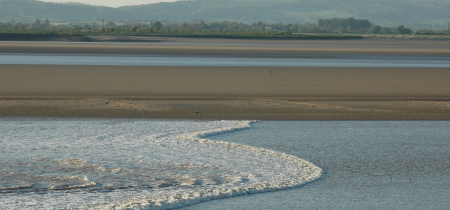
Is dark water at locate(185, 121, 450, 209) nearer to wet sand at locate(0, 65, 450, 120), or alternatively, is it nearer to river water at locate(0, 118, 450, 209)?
river water at locate(0, 118, 450, 209)

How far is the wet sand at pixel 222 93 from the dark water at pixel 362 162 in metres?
1.25

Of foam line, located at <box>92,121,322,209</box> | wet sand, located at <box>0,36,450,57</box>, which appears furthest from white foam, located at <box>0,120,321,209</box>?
wet sand, located at <box>0,36,450,57</box>

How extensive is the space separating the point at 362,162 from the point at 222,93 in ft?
26.3

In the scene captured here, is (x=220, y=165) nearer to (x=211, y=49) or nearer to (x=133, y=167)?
(x=133, y=167)

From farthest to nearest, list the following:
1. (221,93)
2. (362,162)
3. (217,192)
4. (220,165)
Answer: (221,93) → (362,162) → (220,165) → (217,192)

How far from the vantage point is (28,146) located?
786cm

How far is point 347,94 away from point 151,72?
335 inches

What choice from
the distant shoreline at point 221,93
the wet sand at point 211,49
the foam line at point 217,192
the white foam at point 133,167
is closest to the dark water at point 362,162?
the foam line at point 217,192

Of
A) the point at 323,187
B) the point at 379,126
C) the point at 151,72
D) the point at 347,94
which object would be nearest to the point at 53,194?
the point at 323,187

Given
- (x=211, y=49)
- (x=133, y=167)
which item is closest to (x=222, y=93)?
(x=133, y=167)

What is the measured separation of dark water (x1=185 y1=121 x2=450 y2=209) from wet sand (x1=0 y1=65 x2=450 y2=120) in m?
1.25

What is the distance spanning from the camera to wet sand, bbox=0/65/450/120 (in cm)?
1153

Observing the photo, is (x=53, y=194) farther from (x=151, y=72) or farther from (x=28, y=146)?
(x=151, y=72)

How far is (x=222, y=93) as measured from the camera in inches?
589
